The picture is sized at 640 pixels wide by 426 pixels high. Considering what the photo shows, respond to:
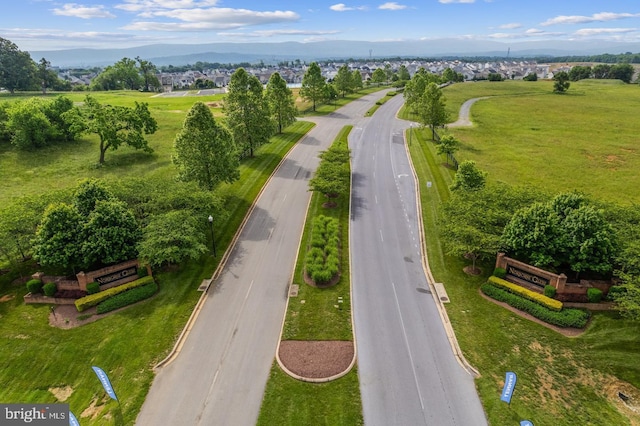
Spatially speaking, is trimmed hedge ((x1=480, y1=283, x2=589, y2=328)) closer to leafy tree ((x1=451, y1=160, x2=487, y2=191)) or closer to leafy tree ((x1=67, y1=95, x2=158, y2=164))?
leafy tree ((x1=451, y1=160, x2=487, y2=191))

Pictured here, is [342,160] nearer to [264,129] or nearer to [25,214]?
[264,129]

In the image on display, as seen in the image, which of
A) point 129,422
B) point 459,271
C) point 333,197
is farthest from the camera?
point 333,197

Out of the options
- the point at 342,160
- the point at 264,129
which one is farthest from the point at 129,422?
the point at 264,129

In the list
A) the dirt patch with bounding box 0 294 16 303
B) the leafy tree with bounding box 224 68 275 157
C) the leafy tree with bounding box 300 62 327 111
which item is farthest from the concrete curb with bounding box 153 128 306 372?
the leafy tree with bounding box 300 62 327 111

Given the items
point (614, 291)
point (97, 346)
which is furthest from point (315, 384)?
point (614, 291)
